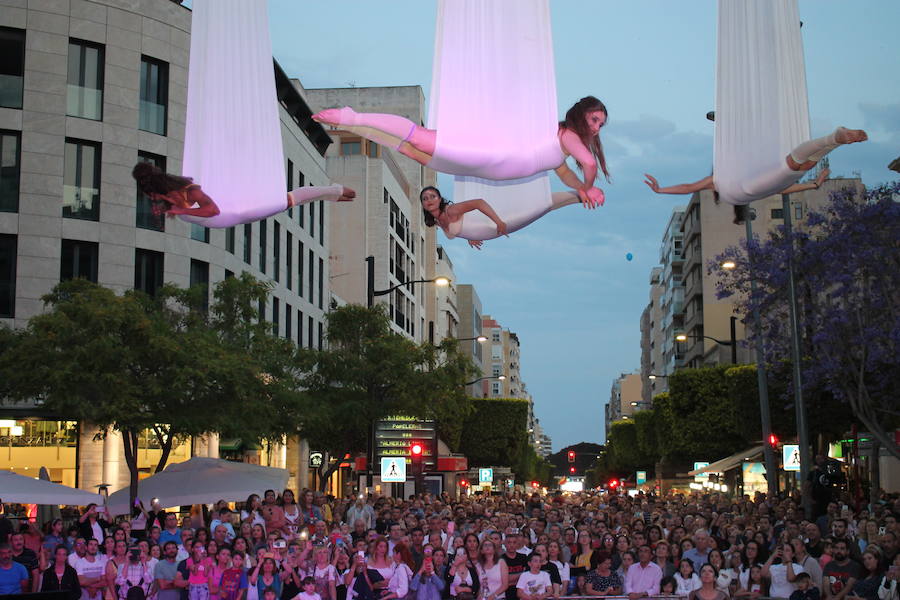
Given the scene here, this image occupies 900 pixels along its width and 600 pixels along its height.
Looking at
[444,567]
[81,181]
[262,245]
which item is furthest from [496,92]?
[262,245]

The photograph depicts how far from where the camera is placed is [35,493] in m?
19.1

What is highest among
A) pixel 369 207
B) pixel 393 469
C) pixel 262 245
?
pixel 369 207

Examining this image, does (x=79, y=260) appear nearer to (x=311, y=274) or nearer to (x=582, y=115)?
(x=311, y=274)

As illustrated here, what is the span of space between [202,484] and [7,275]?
1533cm

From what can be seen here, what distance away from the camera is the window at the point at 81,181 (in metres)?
36.2

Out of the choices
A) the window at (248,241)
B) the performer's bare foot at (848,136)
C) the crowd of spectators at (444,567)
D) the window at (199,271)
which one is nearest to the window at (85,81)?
the window at (199,271)

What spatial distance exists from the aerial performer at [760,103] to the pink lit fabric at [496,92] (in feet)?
4.69

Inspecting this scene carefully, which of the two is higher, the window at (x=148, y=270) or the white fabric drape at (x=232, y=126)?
the window at (x=148, y=270)

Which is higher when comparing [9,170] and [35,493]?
[9,170]

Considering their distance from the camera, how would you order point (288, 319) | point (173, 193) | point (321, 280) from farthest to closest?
point (321, 280) < point (288, 319) < point (173, 193)

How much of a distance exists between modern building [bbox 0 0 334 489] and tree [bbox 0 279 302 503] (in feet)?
23.2

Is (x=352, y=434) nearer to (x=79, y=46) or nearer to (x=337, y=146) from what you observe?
(x=79, y=46)

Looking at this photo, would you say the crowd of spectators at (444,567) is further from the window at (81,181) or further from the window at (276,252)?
the window at (276,252)

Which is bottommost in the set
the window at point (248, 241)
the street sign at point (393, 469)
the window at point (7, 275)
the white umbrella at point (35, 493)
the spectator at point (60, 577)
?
the spectator at point (60, 577)
